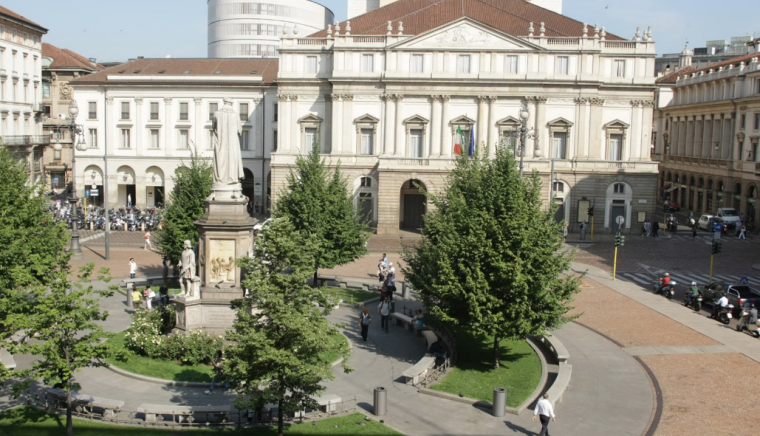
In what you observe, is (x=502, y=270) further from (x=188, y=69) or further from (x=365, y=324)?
(x=188, y=69)

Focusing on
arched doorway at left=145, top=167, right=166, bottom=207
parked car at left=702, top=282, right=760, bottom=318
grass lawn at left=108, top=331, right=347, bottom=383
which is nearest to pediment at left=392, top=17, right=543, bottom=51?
arched doorway at left=145, top=167, right=166, bottom=207

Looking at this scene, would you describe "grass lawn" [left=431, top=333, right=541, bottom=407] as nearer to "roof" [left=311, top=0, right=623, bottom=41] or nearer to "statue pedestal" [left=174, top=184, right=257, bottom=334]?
"statue pedestal" [left=174, top=184, right=257, bottom=334]

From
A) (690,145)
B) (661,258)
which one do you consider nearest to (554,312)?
(661,258)

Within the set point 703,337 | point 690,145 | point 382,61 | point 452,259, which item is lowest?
point 703,337

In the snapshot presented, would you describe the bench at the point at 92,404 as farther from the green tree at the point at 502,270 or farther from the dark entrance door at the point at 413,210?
the dark entrance door at the point at 413,210

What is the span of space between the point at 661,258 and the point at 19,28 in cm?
5769

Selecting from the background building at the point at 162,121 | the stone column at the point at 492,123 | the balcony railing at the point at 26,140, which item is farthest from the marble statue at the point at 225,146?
the background building at the point at 162,121

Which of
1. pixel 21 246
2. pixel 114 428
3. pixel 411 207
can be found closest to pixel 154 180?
pixel 411 207

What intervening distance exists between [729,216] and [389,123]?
31.6 meters

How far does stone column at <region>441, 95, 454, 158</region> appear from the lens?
65312 mm

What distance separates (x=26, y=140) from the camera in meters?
69.2

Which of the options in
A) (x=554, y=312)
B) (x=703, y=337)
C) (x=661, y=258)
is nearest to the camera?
(x=554, y=312)

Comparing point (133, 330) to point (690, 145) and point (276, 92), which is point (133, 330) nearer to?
point (276, 92)

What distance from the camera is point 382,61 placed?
6531 centimetres
